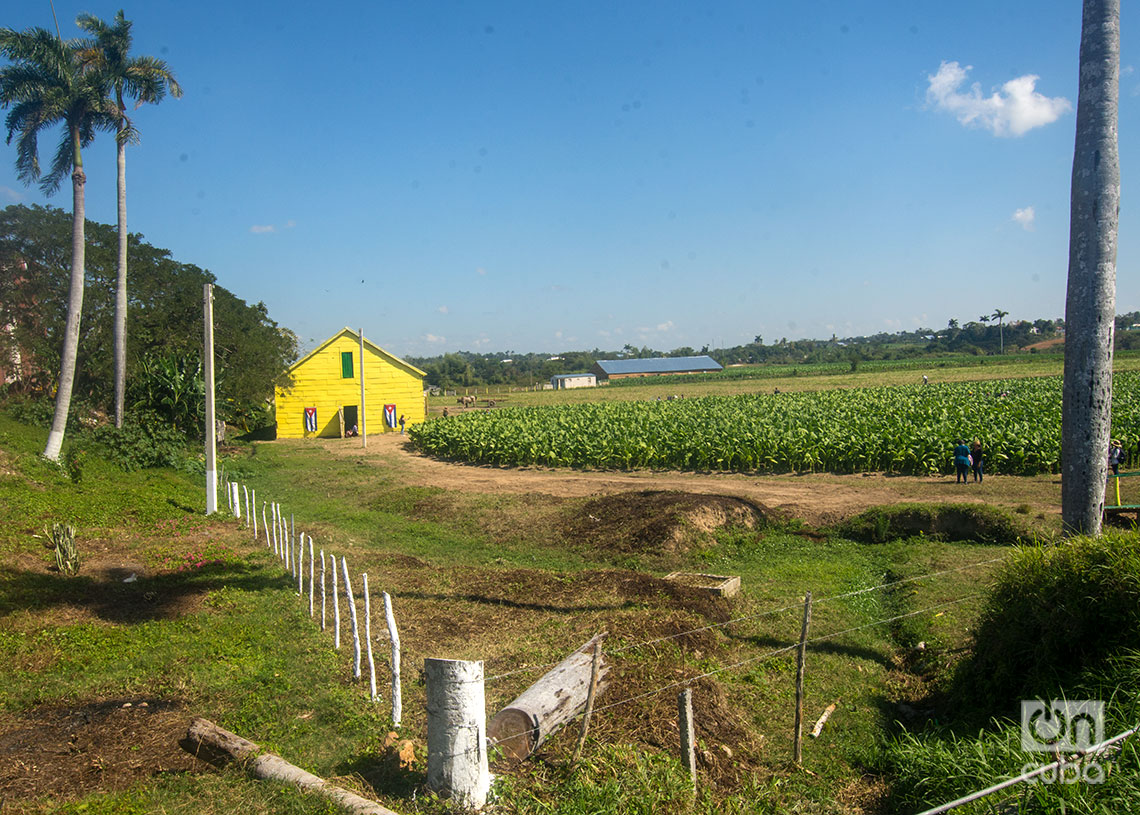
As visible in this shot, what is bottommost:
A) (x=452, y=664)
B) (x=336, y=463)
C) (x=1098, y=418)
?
(x=336, y=463)

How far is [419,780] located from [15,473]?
1711 cm

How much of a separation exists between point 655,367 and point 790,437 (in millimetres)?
91590

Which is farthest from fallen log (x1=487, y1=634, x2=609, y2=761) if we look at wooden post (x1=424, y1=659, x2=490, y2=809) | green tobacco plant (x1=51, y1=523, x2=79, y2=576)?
green tobacco plant (x1=51, y1=523, x2=79, y2=576)

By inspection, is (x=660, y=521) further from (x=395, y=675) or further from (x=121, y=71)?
(x=121, y=71)

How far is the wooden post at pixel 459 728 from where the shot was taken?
455cm

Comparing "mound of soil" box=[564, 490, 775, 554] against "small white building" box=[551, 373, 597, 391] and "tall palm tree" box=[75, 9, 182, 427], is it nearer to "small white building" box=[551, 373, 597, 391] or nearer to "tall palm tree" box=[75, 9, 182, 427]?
"tall palm tree" box=[75, 9, 182, 427]

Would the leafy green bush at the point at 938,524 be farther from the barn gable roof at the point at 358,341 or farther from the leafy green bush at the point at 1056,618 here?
the barn gable roof at the point at 358,341

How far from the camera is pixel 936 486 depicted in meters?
18.6

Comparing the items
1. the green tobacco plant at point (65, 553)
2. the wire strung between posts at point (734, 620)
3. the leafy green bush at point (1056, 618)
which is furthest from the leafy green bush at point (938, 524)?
the green tobacco plant at point (65, 553)

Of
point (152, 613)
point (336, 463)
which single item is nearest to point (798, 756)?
point (152, 613)

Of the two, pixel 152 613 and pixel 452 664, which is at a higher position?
pixel 452 664

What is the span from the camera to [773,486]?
20.1m

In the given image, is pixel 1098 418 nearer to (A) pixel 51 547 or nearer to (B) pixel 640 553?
(B) pixel 640 553

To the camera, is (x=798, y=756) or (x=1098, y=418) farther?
(x=1098, y=418)
